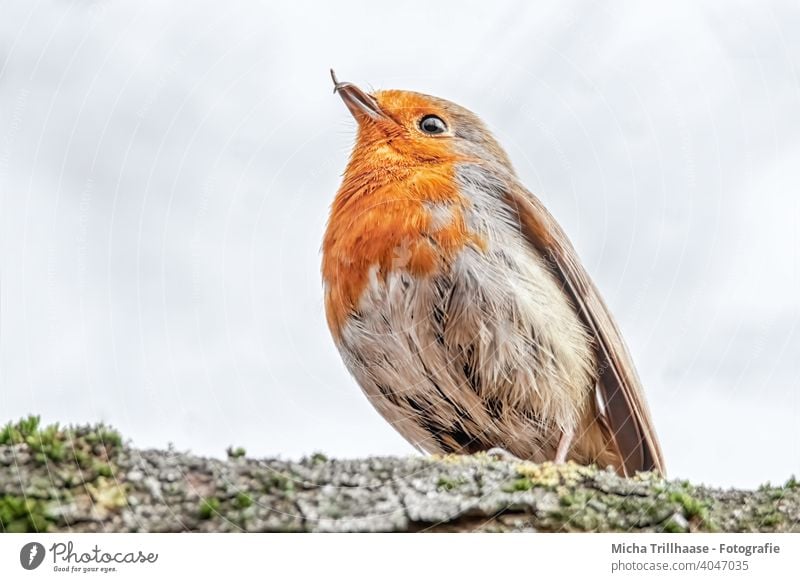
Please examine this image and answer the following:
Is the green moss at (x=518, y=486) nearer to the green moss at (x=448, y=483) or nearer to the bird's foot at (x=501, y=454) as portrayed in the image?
the green moss at (x=448, y=483)

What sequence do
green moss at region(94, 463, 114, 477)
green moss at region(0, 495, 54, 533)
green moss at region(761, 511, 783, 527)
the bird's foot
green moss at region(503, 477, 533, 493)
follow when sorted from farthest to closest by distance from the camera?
the bird's foot, green moss at region(761, 511, 783, 527), green moss at region(503, 477, 533, 493), green moss at region(94, 463, 114, 477), green moss at region(0, 495, 54, 533)

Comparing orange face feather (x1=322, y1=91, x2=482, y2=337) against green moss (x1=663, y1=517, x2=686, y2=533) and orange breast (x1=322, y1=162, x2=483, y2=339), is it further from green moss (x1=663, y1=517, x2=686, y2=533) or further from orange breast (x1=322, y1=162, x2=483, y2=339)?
green moss (x1=663, y1=517, x2=686, y2=533)

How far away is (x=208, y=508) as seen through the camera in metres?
3.18

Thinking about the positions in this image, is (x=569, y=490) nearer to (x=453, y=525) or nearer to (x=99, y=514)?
(x=453, y=525)

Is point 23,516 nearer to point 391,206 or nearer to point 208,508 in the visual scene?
point 208,508

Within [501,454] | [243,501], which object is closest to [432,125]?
[501,454]

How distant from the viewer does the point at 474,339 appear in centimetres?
369

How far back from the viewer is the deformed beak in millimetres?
3881

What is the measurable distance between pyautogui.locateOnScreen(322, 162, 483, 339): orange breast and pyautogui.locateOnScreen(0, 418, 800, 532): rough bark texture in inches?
31.7

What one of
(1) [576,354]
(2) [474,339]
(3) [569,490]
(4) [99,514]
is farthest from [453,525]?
(4) [99,514]

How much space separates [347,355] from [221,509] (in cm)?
99

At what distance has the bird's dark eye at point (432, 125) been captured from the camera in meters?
3.94

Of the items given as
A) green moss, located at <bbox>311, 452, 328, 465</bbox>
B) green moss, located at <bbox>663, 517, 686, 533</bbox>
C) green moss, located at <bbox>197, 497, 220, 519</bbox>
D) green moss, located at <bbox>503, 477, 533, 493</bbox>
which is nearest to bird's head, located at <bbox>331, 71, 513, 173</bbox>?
green moss, located at <bbox>311, 452, 328, 465</bbox>

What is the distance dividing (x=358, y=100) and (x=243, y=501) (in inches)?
74.7
